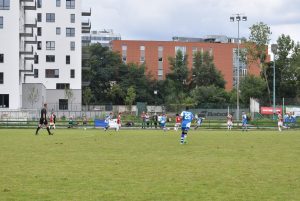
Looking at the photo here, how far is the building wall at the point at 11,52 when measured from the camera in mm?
74000

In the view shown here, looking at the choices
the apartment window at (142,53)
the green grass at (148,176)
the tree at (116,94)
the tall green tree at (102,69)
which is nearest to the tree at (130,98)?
the tree at (116,94)

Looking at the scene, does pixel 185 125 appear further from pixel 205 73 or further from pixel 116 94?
pixel 205 73

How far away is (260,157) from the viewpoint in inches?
821

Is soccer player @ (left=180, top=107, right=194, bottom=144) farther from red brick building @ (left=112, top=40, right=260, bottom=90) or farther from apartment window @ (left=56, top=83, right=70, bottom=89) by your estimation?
red brick building @ (left=112, top=40, right=260, bottom=90)

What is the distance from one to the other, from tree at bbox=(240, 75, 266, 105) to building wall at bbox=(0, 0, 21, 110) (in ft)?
122

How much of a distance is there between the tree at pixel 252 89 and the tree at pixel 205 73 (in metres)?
30.7

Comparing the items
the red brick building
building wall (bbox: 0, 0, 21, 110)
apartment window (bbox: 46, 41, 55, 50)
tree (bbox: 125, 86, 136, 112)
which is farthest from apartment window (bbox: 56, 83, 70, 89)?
the red brick building

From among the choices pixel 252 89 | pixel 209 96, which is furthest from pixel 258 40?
pixel 209 96

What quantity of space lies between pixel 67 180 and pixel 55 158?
6.15m

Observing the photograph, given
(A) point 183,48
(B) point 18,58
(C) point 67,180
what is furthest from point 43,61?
(C) point 67,180

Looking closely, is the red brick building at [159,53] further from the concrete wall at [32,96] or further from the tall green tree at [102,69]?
the concrete wall at [32,96]

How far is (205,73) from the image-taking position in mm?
126375

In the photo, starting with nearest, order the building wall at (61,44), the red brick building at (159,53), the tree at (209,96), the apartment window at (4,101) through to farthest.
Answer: the apartment window at (4,101)
the building wall at (61,44)
the tree at (209,96)
the red brick building at (159,53)

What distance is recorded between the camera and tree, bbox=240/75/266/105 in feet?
308
